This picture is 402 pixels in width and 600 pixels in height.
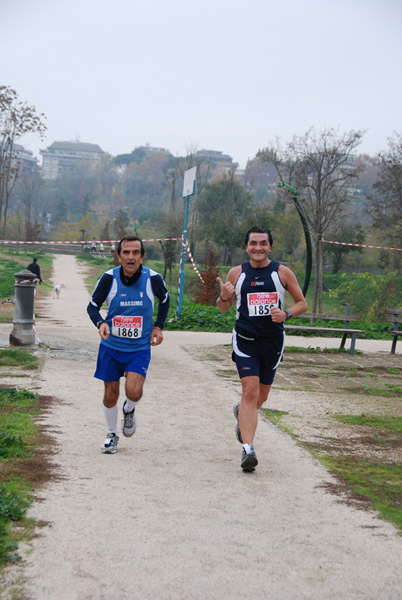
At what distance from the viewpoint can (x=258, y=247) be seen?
611 centimetres

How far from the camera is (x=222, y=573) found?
12.2ft

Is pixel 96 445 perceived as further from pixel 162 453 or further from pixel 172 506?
pixel 172 506

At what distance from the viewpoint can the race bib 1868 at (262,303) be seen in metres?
6.05

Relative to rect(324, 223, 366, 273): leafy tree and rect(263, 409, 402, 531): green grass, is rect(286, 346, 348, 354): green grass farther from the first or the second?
rect(324, 223, 366, 273): leafy tree

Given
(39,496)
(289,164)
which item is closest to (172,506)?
(39,496)

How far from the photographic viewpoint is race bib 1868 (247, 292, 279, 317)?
6055mm

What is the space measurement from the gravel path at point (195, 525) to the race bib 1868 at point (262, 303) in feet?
4.07

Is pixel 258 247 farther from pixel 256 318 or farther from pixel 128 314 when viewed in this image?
pixel 128 314

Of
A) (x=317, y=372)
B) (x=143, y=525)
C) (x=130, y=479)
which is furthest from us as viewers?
(x=317, y=372)

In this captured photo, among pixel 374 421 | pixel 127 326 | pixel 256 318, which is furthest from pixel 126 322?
pixel 374 421

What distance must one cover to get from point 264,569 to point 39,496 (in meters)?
1.63

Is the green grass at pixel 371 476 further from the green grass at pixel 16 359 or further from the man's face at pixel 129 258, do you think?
the green grass at pixel 16 359

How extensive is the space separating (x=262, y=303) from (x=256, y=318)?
13 cm

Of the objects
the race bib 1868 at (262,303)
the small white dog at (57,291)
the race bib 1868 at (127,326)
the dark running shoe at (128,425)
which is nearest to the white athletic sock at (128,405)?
the dark running shoe at (128,425)
